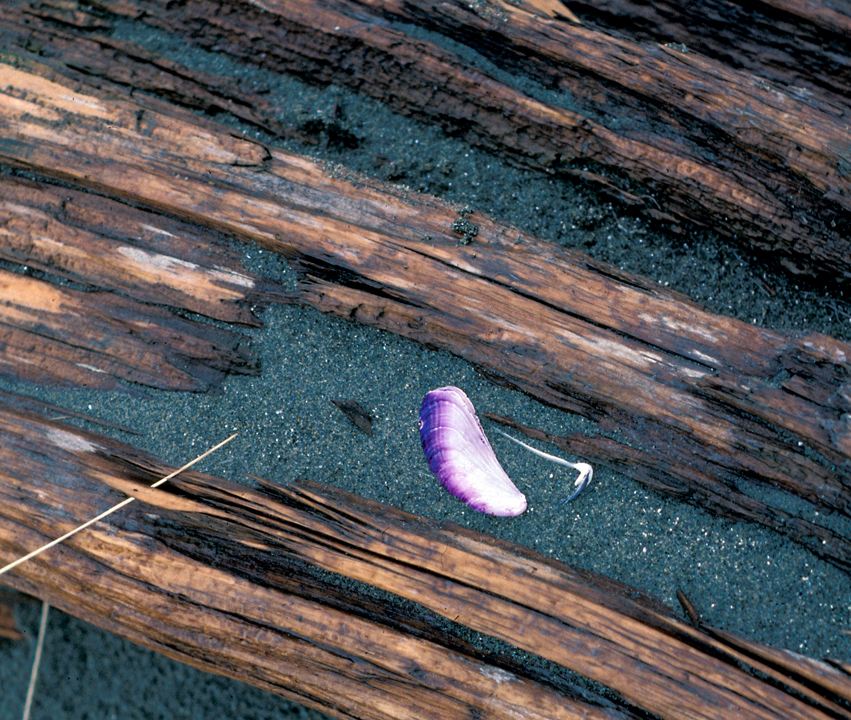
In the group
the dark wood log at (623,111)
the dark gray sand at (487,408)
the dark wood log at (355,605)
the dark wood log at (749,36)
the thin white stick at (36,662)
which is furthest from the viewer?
the thin white stick at (36,662)

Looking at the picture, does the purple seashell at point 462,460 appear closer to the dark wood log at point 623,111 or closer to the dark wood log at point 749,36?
the dark wood log at point 623,111

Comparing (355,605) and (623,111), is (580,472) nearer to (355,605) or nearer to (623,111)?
(355,605)

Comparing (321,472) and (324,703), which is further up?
(321,472)

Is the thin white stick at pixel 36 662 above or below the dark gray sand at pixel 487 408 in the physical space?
below

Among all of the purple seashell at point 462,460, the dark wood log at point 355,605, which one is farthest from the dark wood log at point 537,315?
the dark wood log at point 355,605

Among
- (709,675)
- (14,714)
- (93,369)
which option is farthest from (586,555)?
(14,714)

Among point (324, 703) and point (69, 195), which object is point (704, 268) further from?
point (69, 195)

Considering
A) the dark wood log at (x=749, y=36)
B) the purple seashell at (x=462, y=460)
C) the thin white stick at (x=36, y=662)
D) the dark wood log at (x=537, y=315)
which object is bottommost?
the thin white stick at (x=36, y=662)
